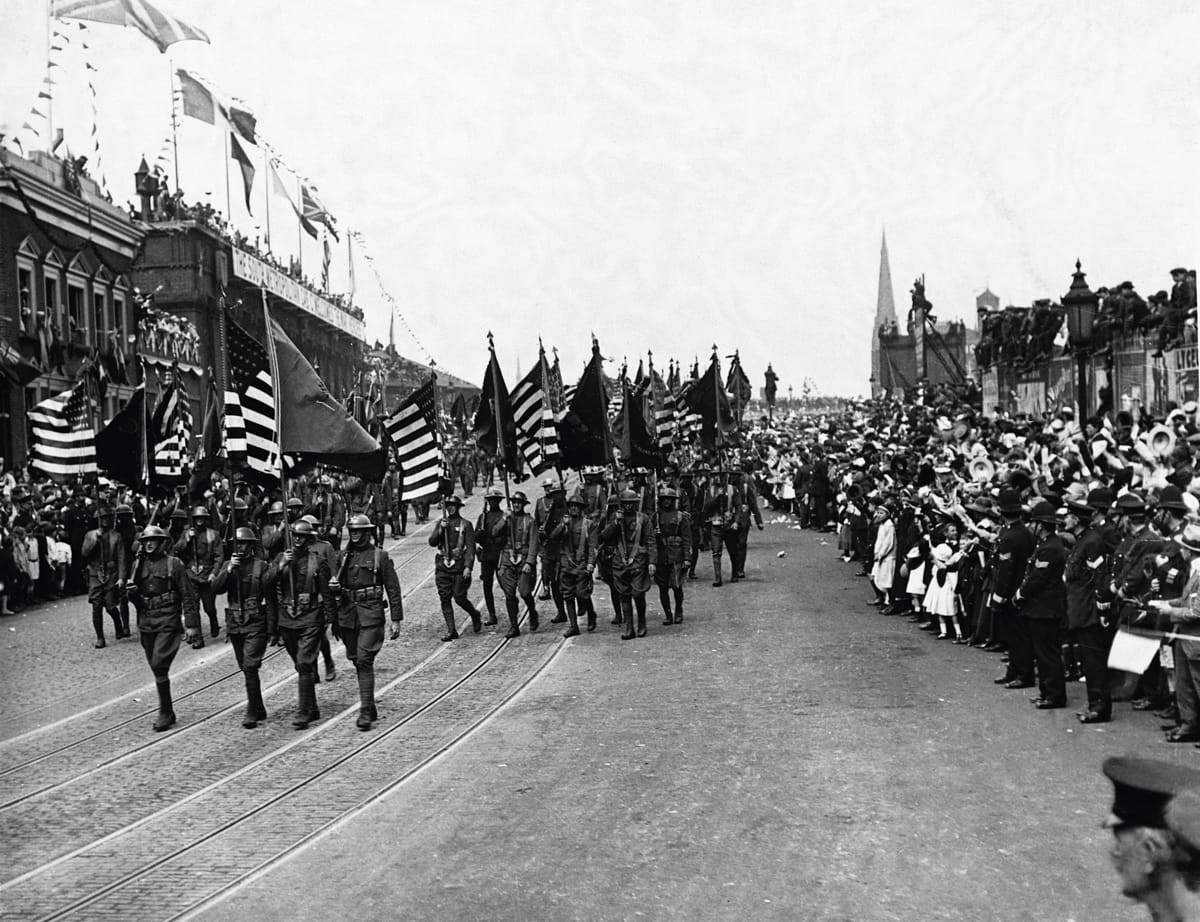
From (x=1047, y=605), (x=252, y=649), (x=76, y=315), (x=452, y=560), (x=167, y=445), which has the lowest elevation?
(x=252, y=649)

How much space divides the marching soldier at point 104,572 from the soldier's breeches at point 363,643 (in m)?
5.85

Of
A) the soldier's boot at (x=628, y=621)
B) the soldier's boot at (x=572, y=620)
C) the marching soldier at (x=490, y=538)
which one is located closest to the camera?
the soldier's boot at (x=628, y=621)

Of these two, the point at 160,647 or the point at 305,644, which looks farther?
the point at 160,647

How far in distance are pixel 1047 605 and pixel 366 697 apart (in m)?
5.66

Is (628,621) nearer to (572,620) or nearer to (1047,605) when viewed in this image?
(572,620)

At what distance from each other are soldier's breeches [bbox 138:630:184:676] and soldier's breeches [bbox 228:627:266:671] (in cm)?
59

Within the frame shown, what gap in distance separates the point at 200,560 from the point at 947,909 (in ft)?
41.4

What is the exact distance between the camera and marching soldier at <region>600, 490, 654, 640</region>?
16125mm

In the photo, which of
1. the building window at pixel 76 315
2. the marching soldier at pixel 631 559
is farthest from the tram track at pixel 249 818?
the building window at pixel 76 315

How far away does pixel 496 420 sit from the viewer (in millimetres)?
18266

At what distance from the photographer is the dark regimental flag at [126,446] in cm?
1941

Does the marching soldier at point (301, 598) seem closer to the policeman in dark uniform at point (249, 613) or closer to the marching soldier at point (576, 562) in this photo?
the policeman in dark uniform at point (249, 613)

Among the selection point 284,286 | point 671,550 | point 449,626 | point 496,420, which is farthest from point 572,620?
point 284,286

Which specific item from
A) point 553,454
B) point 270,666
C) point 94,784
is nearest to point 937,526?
point 553,454
